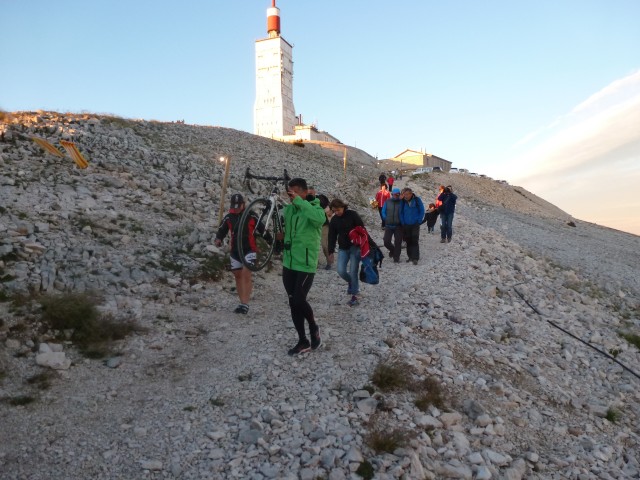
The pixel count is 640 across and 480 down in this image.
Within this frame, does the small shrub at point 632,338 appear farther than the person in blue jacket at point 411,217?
No

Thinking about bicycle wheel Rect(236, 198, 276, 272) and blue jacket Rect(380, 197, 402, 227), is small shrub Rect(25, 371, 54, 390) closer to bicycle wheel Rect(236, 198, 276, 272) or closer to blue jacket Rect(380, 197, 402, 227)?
bicycle wheel Rect(236, 198, 276, 272)

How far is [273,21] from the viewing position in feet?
256

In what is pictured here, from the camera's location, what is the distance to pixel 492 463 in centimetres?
490

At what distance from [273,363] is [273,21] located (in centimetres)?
8246

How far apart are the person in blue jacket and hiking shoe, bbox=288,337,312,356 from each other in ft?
22.2

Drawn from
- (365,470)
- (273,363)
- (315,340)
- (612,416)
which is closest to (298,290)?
(315,340)

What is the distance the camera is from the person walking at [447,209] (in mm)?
15000

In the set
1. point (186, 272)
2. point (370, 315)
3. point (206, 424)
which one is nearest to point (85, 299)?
point (186, 272)

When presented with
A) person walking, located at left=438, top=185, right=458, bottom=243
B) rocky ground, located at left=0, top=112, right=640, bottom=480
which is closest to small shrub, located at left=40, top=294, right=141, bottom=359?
rocky ground, located at left=0, top=112, right=640, bottom=480

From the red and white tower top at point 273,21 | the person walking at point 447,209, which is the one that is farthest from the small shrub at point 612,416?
the red and white tower top at point 273,21

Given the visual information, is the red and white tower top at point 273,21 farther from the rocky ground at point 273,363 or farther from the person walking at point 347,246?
the person walking at point 347,246

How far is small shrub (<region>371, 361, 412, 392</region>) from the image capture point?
5734 millimetres

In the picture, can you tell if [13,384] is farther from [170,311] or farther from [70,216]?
[70,216]

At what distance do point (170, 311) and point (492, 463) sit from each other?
5.79m
